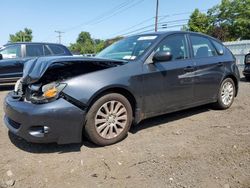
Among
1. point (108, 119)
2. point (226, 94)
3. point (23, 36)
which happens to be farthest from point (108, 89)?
point (23, 36)

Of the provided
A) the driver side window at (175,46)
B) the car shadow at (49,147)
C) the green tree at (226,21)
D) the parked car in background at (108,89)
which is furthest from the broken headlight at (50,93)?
the green tree at (226,21)

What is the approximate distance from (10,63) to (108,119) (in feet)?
22.9

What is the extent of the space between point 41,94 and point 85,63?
693 millimetres

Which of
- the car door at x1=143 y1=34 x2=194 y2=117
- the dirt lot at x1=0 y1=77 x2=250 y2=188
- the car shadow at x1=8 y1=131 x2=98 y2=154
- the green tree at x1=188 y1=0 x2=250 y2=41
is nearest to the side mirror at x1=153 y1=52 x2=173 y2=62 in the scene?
the car door at x1=143 y1=34 x2=194 y2=117

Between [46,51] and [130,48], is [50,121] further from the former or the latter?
[46,51]

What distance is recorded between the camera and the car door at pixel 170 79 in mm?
4344

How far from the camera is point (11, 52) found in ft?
32.5

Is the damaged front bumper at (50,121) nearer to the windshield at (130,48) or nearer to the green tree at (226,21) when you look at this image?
the windshield at (130,48)

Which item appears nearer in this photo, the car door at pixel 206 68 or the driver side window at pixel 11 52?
the car door at pixel 206 68

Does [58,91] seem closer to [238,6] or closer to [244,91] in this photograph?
[244,91]

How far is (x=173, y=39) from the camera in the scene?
192 inches

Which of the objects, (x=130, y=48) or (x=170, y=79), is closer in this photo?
(x=170, y=79)

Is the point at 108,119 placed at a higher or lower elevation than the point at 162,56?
lower

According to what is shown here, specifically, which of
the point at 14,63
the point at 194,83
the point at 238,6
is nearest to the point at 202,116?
the point at 194,83
